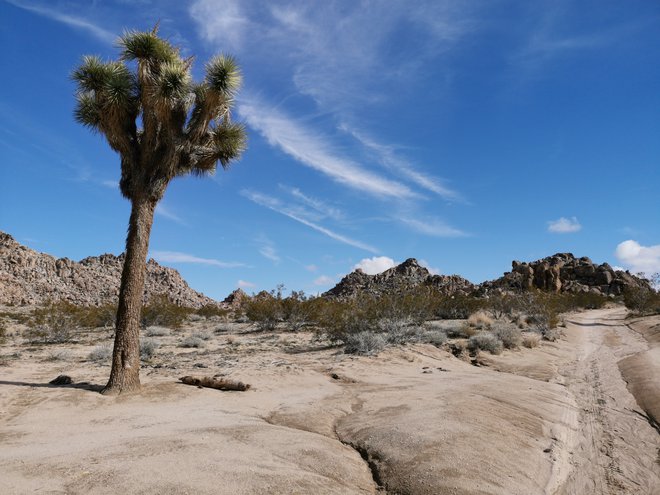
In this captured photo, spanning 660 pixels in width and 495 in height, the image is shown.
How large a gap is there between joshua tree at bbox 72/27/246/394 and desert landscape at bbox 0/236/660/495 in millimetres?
1813

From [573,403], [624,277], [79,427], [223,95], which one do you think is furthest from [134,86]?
[624,277]

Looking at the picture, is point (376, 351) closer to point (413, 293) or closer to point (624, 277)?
point (413, 293)

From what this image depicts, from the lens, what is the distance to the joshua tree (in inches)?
366

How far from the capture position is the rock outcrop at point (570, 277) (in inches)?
2931

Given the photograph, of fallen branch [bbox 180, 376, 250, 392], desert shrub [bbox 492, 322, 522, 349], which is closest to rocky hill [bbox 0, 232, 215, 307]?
desert shrub [bbox 492, 322, 522, 349]

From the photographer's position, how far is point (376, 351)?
1439 centimetres

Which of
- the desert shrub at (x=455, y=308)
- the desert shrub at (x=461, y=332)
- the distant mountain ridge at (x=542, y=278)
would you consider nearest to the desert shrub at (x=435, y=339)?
the desert shrub at (x=461, y=332)

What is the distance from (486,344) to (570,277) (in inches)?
3059

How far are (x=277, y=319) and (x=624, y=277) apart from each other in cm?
7535

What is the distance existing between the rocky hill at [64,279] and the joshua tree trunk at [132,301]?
40.2m

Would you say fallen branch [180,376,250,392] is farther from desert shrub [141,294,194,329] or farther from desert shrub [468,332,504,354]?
desert shrub [141,294,194,329]

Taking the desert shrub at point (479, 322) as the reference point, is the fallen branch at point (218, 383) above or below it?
below

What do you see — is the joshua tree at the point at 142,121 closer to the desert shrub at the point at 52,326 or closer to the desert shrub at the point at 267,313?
the desert shrub at the point at 52,326

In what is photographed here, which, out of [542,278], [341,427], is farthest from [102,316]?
[542,278]
